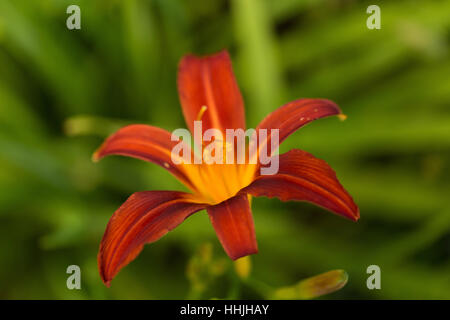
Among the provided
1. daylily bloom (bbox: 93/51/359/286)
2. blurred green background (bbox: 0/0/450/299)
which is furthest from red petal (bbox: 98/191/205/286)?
blurred green background (bbox: 0/0/450/299)

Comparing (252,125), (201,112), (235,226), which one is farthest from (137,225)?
(252,125)

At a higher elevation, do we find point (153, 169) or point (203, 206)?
point (153, 169)

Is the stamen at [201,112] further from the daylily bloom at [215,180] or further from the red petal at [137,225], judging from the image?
the red petal at [137,225]

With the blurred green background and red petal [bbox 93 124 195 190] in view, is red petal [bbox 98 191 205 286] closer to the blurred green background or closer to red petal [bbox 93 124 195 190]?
red petal [bbox 93 124 195 190]

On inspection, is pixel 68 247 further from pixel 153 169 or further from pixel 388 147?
pixel 388 147

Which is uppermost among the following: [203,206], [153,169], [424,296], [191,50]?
Result: [191,50]

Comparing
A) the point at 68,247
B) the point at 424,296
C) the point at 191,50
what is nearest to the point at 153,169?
the point at 68,247
